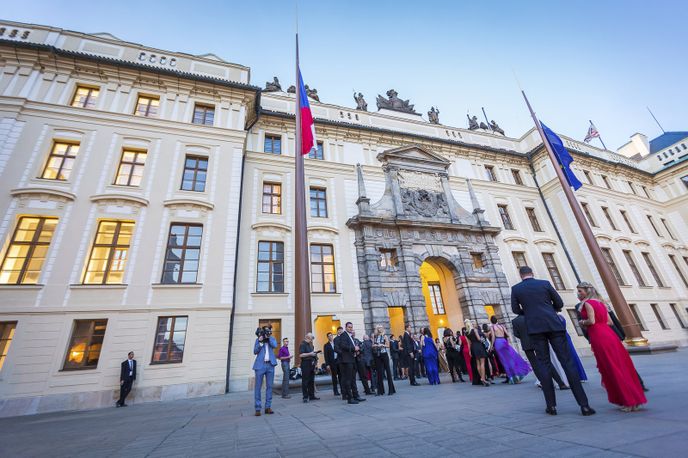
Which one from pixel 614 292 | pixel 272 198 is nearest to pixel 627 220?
pixel 614 292

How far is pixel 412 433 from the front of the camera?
3680mm

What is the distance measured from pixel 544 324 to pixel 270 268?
12.7m

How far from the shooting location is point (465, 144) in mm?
23453

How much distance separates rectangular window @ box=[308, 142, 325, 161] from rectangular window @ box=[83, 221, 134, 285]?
1055cm

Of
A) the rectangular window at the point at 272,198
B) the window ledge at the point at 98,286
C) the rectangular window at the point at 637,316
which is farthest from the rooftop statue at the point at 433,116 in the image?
the window ledge at the point at 98,286

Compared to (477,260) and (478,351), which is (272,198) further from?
(477,260)

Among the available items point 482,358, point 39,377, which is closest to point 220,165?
point 39,377

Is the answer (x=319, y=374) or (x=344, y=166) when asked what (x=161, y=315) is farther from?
(x=344, y=166)

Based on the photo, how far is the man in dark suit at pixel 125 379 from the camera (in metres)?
10.3

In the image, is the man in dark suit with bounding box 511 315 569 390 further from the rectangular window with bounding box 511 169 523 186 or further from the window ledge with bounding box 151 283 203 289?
the rectangular window with bounding box 511 169 523 186

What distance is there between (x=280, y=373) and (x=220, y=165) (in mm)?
10692

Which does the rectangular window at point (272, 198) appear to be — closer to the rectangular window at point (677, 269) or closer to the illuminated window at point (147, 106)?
the illuminated window at point (147, 106)

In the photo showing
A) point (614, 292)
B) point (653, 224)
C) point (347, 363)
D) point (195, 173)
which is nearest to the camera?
point (347, 363)

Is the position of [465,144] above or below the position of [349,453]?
above
